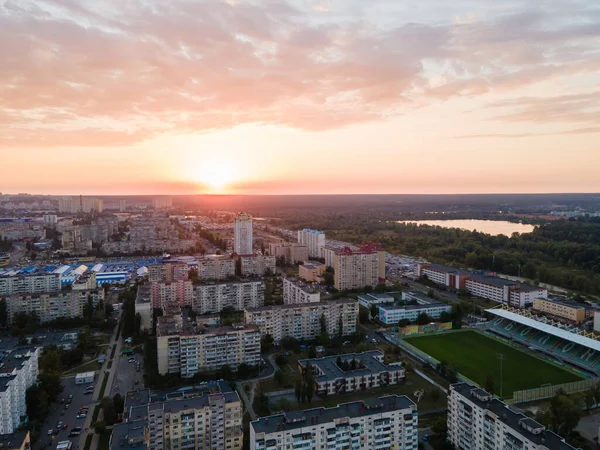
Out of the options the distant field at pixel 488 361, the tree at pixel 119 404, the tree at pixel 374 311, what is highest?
the tree at pixel 119 404

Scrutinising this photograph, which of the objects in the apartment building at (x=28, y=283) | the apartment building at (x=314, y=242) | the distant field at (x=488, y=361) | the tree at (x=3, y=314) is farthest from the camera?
the apartment building at (x=314, y=242)

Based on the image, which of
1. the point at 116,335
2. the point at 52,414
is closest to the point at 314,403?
the point at 52,414

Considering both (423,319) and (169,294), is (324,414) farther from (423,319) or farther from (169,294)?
(169,294)

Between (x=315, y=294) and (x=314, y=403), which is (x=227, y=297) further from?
(x=314, y=403)

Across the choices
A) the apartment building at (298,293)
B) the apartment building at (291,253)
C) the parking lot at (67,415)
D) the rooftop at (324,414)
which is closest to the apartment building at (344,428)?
the rooftop at (324,414)

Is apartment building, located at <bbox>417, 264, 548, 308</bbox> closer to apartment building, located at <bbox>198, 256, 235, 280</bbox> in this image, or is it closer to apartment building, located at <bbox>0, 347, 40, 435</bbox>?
apartment building, located at <bbox>198, 256, 235, 280</bbox>

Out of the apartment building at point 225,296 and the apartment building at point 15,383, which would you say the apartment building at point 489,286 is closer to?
the apartment building at point 225,296

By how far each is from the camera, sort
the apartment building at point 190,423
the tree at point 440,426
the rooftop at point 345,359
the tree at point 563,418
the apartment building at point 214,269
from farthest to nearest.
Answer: the apartment building at point 214,269, the rooftop at point 345,359, the tree at point 440,426, the tree at point 563,418, the apartment building at point 190,423

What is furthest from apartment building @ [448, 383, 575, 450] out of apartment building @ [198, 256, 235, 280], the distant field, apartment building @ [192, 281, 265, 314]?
apartment building @ [198, 256, 235, 280]
